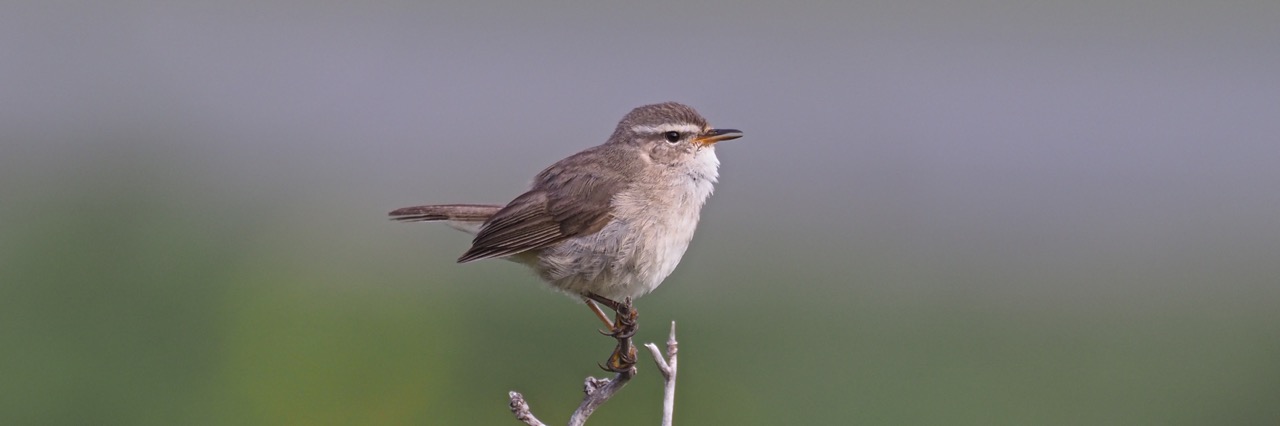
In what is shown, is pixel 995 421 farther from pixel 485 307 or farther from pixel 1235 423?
pixel 485 307

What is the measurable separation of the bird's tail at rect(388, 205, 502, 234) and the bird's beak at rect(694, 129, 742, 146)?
0.85 m

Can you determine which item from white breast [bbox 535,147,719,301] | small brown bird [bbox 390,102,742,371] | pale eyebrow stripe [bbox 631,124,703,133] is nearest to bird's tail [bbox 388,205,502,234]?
small brown bird [bbox 390,102,742,371]

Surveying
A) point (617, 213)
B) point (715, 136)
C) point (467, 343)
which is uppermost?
point (715, 136)

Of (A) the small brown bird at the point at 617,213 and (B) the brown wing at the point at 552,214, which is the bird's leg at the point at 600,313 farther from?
(B) the brown wing at the point at 552,214

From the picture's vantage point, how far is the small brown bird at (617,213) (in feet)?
17.5

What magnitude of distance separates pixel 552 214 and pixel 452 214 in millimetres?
560

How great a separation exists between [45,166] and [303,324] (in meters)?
4.79

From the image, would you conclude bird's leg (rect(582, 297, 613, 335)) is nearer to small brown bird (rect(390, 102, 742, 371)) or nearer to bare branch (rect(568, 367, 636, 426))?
small brown bird (rect(390, 102, 742, 371))

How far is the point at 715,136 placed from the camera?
5.76 meters

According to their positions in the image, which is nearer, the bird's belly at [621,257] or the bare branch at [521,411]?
the bare branch at [521,411]

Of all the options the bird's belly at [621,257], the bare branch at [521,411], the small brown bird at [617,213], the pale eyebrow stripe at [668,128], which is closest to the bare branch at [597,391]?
the bare branch at [521,411]

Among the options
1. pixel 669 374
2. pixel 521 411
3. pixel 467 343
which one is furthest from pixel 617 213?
pixel 467 343

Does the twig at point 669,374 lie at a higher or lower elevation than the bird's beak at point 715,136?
lower

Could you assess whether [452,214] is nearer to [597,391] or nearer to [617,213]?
[617,213]
